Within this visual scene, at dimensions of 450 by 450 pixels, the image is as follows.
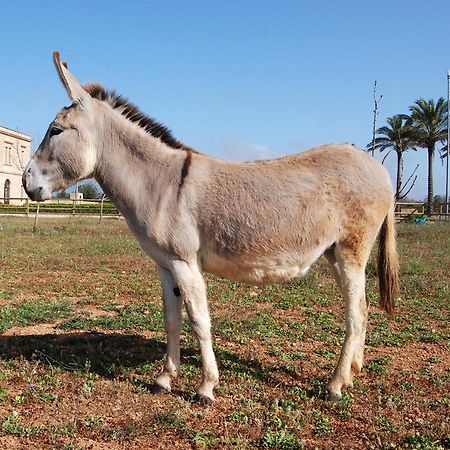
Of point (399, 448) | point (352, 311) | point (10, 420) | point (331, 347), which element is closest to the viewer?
point (399, 448)

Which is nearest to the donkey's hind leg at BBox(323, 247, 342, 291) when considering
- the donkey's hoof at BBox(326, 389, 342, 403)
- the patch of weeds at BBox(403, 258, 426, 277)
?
the donkey's hoof at BBox(326, 389, 342, 403)

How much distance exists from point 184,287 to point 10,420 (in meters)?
1.68

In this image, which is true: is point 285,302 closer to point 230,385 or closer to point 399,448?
point 230,385

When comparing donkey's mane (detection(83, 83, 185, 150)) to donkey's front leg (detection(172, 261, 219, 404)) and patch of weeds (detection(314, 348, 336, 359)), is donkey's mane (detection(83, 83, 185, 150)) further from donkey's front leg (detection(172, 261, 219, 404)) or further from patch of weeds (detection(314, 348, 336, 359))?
patch of weeds (detection(314, 348, 336, 359))

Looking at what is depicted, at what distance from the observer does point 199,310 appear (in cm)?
434

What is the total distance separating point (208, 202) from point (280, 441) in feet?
6.50

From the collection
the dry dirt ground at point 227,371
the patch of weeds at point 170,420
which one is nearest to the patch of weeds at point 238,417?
the dry dirt ground at point 227,371

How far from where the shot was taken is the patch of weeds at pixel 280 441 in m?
3.53

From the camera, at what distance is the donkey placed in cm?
433

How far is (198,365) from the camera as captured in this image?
5219 mm

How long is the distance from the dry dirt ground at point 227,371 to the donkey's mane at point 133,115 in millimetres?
2322

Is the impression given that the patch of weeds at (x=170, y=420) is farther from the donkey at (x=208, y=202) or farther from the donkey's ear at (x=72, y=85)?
the donkey's ear at (x=72, y=85)

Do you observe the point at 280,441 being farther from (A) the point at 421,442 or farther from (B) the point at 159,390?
(B) the point at 159,390

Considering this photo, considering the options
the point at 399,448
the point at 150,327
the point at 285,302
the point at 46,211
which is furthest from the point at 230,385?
the point at 46,211
